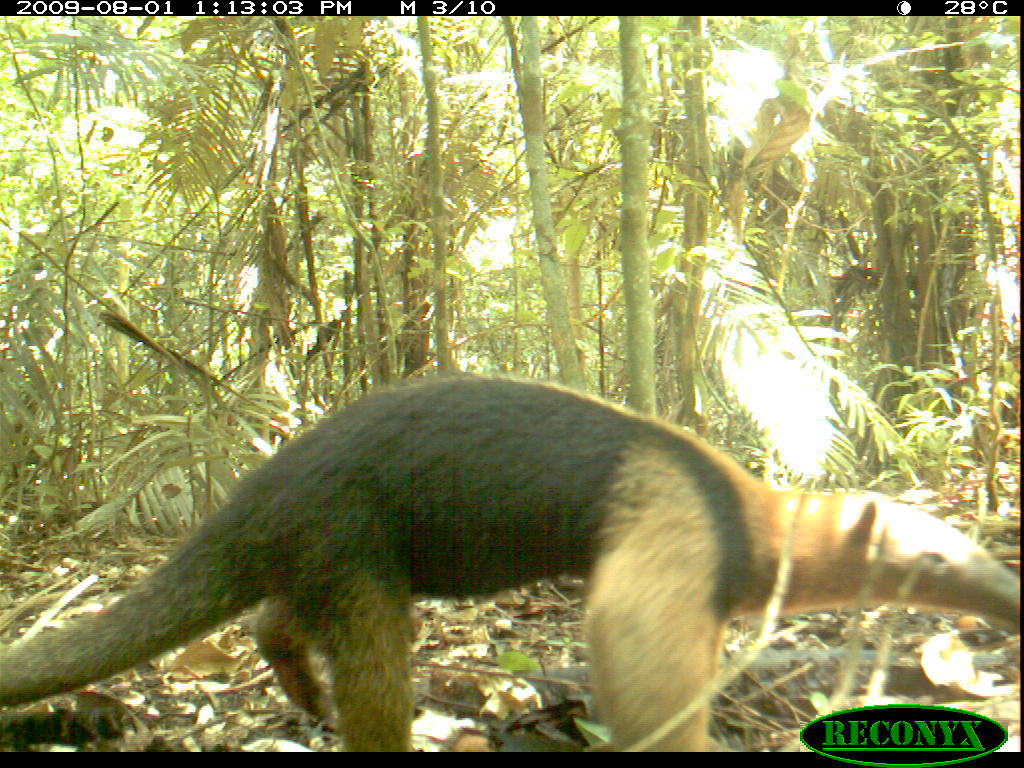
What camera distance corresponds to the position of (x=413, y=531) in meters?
3.60

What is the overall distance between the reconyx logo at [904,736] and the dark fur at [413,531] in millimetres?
589

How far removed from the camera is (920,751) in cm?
268

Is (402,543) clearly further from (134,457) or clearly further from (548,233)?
(134,457)

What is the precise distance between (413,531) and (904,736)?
182 centimetres

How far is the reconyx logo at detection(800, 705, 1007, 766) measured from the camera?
8.79ft

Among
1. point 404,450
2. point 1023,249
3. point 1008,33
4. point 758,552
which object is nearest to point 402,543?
point 404,450

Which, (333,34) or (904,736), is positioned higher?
(333,34)

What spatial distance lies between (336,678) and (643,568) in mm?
1204

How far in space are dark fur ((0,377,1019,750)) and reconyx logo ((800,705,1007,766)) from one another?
589 mm

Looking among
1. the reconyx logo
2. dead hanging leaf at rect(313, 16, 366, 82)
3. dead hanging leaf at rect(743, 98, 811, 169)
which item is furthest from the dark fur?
dead hanging leaf at rect(743, 98, 811, 169)

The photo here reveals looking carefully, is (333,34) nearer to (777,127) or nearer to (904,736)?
(777,127)

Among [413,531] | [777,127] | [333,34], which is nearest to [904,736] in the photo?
[413,531]

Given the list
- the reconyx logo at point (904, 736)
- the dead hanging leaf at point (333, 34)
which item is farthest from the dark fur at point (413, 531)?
the dead hanging leaf at point (333, 34)

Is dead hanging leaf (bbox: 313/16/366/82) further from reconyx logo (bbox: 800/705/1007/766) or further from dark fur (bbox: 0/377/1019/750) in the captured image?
reconyx logo (bbox: 800/705/1007/766)
